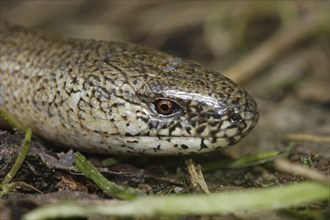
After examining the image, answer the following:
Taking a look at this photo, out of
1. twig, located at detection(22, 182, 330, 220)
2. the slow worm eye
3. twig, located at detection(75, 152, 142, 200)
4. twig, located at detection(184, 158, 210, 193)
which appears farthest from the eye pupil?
twig, located at detection(22, 182, 330, 220)

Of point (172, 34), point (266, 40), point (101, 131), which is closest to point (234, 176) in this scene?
point (101, 131)

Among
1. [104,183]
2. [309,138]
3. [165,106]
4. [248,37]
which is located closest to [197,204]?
[104,183]

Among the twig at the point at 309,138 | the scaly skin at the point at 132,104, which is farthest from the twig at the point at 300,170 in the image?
the twig at the point at 309,138

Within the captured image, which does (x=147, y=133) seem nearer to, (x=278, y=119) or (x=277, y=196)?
(x=277, y=196)


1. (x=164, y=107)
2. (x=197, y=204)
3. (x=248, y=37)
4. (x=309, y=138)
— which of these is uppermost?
(x=248, y=37)

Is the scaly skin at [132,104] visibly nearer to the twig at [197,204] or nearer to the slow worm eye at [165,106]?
the slow worm eye at [165,106]

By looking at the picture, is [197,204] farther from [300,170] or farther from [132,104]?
[132,104]
